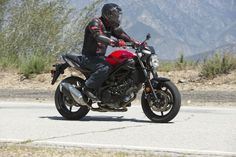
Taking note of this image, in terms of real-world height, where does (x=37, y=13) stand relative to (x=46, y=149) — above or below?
below

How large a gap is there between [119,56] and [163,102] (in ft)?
3.29

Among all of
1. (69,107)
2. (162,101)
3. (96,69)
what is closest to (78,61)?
(96,69)

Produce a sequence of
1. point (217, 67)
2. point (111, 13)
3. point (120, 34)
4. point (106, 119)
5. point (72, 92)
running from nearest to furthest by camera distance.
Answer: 1. point (111, 13)
2. point (72, 92)
3. point (120, 34)
4. point (106, 119)
5. point (217, 67)

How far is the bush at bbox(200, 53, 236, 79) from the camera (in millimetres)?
17438

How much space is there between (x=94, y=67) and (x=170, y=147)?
3.22 meters

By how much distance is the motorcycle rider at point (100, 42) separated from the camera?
1105 cm

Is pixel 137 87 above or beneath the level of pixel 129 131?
above

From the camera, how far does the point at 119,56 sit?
10.9 metres

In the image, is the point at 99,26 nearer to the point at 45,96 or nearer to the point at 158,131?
the point at 158,131

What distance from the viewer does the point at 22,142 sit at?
8.74 meters

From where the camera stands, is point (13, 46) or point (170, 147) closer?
point (170, 147)

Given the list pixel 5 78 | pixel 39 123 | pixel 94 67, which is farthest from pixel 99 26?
pixel 5 78

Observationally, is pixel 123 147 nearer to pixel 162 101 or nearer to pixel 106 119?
pixel 162 101

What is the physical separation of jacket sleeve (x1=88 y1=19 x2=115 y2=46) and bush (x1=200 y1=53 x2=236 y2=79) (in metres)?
6.81
